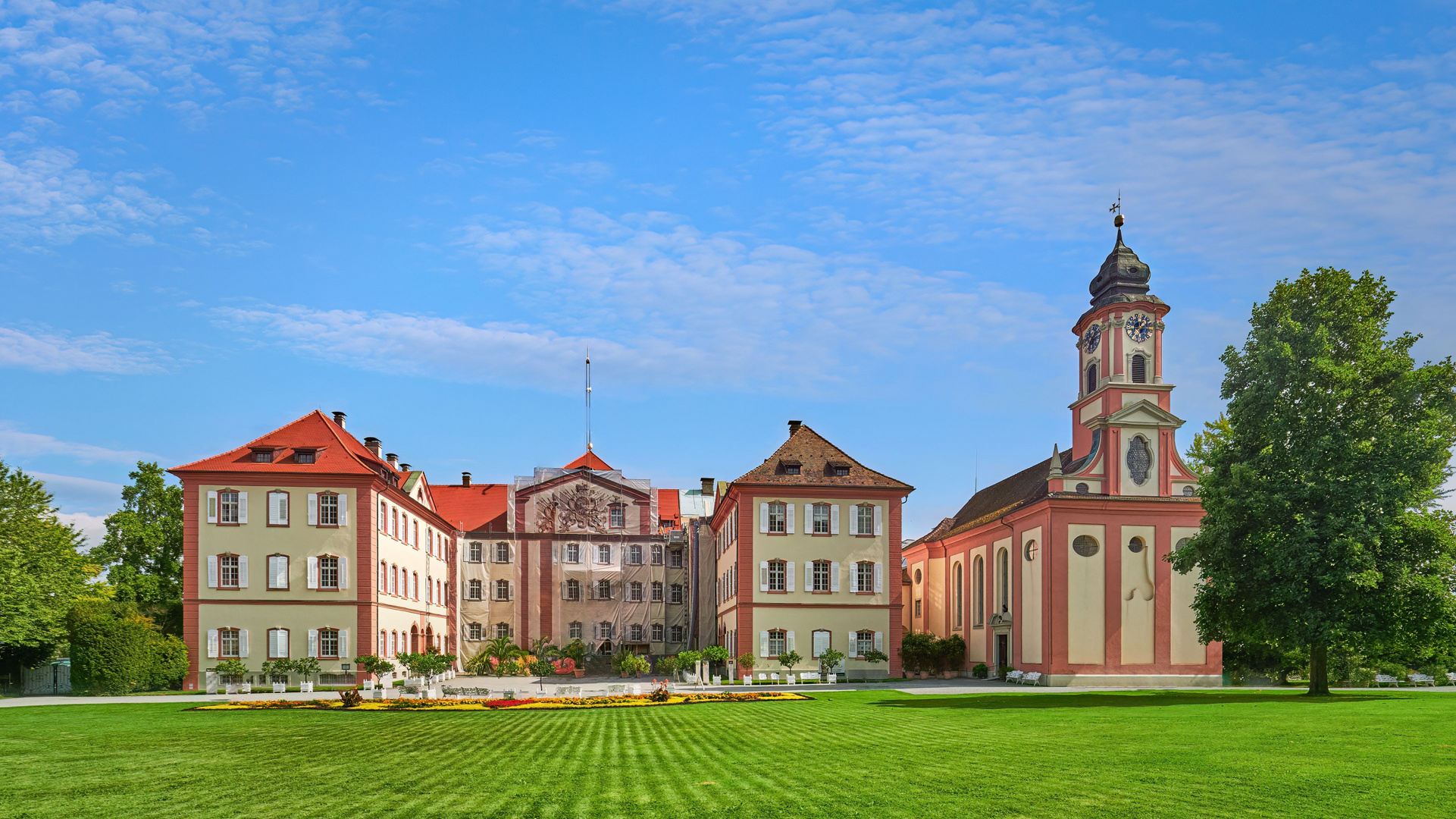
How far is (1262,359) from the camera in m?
31.0

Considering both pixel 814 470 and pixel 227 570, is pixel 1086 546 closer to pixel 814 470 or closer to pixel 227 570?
pixel 814 470

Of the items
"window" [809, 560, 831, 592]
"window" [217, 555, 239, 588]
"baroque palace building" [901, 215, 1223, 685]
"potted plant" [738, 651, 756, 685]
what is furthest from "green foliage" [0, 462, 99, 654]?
"baroque palace building" [901, 215, 1223, 685]

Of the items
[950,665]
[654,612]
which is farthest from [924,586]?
[654,612]

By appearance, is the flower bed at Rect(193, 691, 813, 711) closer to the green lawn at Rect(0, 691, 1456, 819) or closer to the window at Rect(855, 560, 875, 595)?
the green lawn at Rect(0, 691, 1456, 819)

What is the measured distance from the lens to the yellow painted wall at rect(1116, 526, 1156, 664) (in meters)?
41.2

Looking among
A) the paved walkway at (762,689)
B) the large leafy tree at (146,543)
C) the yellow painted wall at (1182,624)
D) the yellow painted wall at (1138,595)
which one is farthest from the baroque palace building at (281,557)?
the yellow painted wall at (1182,624)

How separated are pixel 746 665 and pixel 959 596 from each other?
13721 millimetres

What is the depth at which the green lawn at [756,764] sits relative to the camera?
11840 millimetres

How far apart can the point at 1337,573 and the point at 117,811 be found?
92.3ft

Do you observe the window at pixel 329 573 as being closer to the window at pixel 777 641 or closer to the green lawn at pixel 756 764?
the window at pixel 777 641

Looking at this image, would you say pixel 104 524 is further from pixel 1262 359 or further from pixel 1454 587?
pixel 1454 587

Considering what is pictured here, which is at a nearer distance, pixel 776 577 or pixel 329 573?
pixel 329 573

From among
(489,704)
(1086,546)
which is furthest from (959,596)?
(489,704)

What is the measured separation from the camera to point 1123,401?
42.4 metres
